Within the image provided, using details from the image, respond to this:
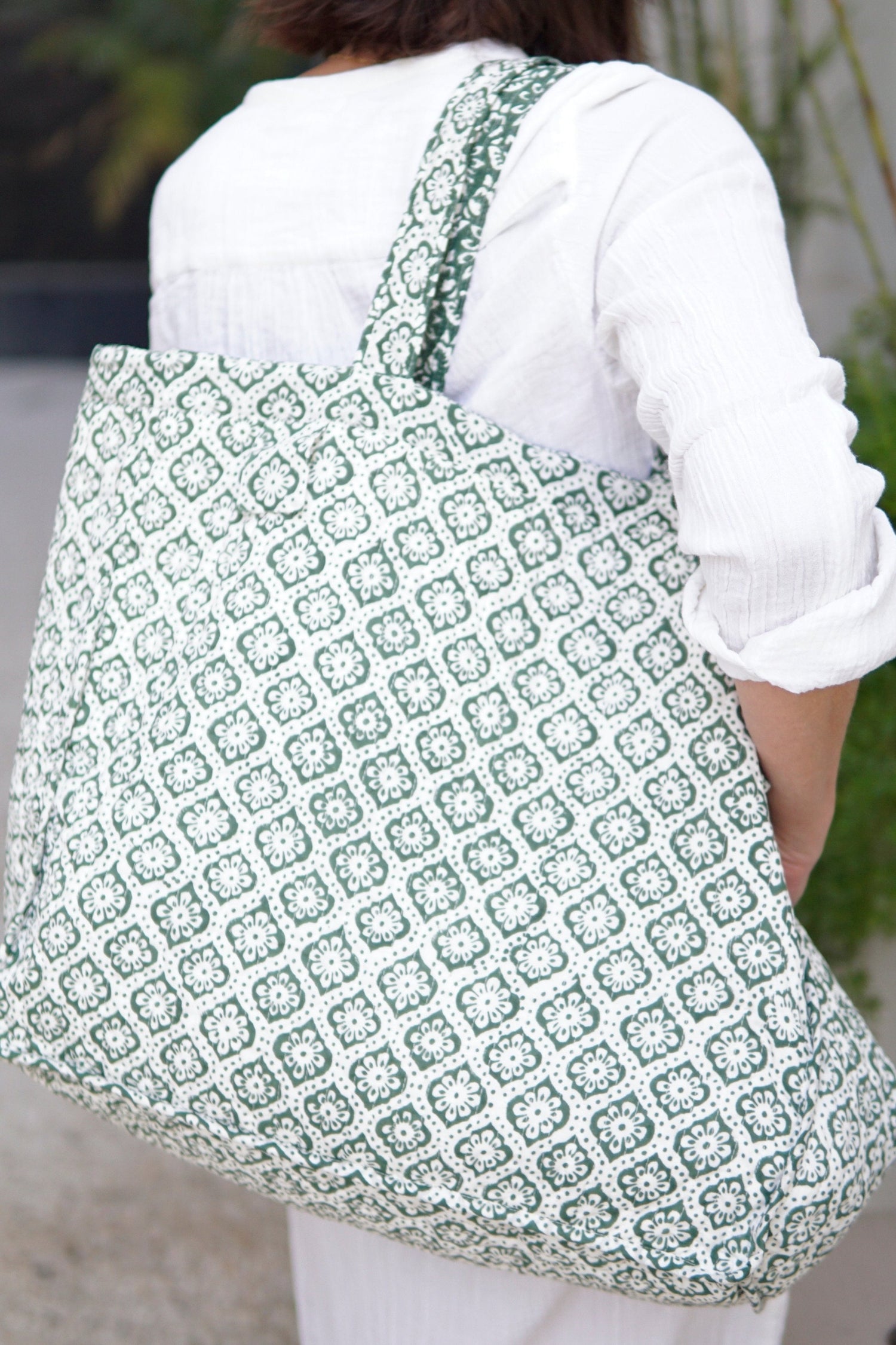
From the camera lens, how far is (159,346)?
1.05m

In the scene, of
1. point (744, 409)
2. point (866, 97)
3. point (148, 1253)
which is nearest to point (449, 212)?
point (744, 409)

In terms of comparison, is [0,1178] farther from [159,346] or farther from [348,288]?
[348,288]

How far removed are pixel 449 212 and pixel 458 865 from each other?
1.39 ft

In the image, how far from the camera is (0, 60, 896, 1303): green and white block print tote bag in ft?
2.76

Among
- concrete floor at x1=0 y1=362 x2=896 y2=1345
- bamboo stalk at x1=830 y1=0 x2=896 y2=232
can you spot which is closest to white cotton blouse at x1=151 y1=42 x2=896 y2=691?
bamboo stalk at x1=830 y1=0 x2=896 y2=232

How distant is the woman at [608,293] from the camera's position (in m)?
0.75

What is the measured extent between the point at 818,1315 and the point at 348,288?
5.01ft

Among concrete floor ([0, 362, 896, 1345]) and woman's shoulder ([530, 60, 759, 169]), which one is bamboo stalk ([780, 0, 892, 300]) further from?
woman's shoulder ([530, 60, 759, 169])

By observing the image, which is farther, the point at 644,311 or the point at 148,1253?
the point at 148,1253

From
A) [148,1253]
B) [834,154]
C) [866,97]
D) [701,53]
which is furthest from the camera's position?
[701,53]

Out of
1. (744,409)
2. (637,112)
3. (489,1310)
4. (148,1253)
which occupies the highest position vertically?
(637,112)

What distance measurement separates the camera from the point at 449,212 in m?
0.83

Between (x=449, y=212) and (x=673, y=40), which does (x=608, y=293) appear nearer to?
(x=449, y=212)

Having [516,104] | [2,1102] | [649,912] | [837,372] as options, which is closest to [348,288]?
[516,104]
